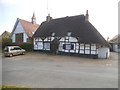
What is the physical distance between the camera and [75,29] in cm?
2509

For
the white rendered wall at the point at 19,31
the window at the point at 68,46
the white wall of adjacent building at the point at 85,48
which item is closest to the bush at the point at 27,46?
the white rendered wall at the point at 19,31

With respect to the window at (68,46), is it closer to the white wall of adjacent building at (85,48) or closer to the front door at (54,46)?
the white wall of adjacent building at (85,48)

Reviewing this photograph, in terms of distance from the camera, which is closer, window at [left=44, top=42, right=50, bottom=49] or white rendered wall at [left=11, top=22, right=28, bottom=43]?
window at [left=44, top=42, right=50, bottom=49]

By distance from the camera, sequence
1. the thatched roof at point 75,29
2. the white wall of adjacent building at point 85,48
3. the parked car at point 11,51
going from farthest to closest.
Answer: the thatched roof at point 75,29 < the white wall of adjacent building at point 85,48 < the parked car at point 11,51

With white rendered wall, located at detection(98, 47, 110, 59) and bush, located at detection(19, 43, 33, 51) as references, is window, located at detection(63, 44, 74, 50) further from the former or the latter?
bush, located at detection(19, 43, 33, 51)

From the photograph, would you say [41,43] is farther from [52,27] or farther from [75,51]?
[75,51]

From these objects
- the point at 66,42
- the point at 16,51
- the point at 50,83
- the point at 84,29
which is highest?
the point at 84,29

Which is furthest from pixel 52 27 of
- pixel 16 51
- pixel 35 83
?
pixel 35 83

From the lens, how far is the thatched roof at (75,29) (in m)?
22.7

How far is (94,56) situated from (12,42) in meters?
22.7

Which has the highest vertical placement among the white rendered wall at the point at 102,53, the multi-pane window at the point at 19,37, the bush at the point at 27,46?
the multi-pane window at the point at 19,37

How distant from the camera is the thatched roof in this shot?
894 inches

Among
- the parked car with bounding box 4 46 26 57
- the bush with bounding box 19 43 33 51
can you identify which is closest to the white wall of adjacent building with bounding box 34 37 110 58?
the bush with bounding box 19 43 33 51

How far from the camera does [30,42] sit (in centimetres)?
3222
